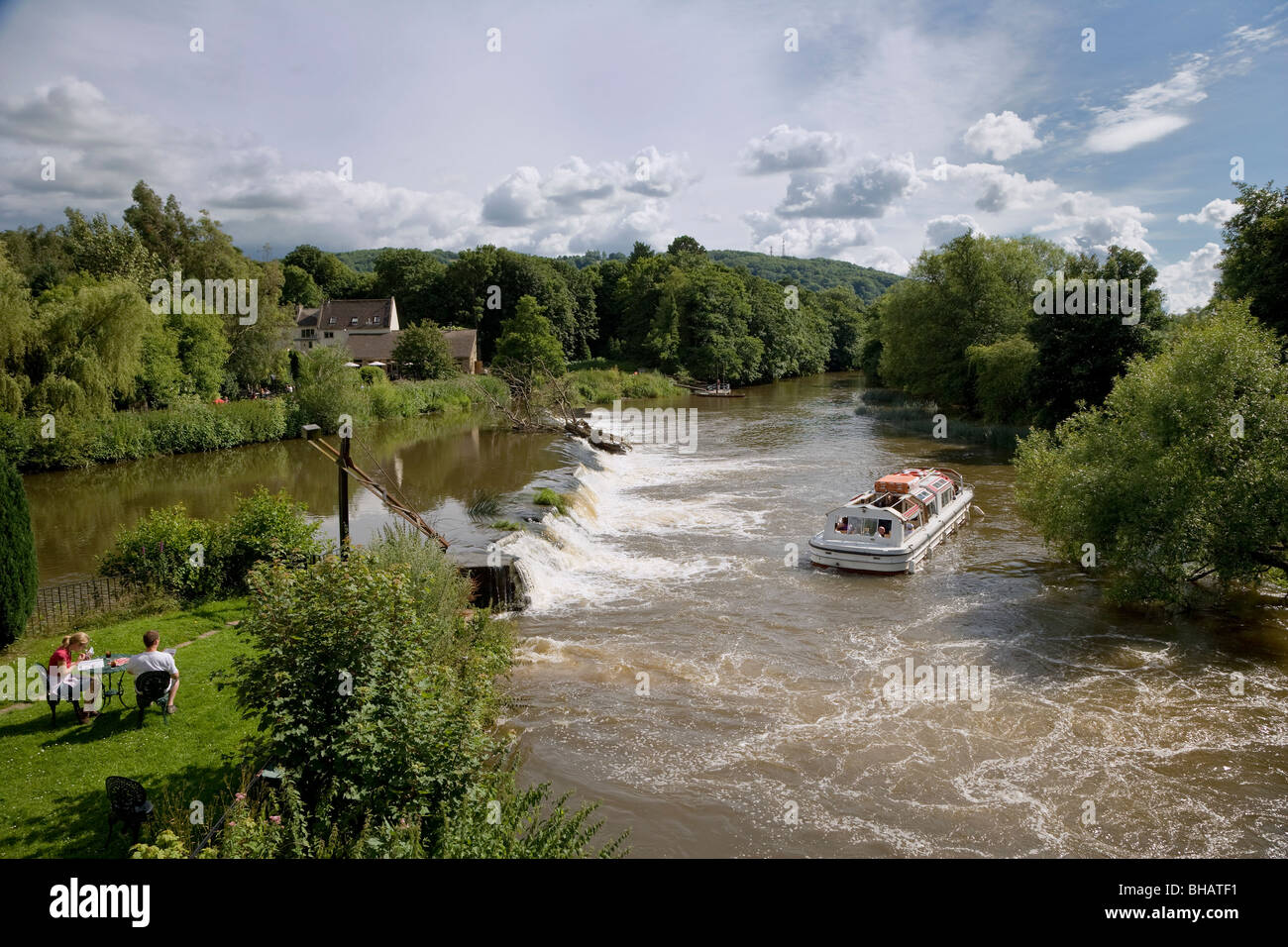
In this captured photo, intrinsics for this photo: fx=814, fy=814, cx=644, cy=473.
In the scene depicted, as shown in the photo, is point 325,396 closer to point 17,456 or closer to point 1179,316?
point 17,456

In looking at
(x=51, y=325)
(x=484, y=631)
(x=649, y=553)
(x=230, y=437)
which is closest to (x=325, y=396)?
(x=230, y=437)

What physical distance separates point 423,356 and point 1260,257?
48.8m

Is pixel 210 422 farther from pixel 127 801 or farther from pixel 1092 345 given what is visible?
pixel 1092 345

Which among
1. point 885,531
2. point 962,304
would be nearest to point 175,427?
point 885,531

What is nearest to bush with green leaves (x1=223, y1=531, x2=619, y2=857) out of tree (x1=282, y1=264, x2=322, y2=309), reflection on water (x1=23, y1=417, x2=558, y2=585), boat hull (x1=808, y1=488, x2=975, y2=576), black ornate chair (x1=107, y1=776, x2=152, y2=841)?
black ornate chair (x1=107, y1=776, x2=152, y2=841)

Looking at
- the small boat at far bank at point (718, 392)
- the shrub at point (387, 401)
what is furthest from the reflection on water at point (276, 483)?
the small boat at far bank at point (718, 392)

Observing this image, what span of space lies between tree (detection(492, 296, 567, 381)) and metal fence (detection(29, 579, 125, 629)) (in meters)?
41.1

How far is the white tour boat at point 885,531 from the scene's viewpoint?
67.2 feet

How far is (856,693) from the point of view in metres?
13.8

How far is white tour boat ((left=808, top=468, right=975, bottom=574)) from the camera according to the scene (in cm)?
2048

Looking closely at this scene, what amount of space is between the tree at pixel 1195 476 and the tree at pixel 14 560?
Answer: 19029 mm

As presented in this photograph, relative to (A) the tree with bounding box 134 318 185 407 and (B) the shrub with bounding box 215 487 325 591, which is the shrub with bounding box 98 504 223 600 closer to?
(B) the shrub with bounding box 215 487 325 591

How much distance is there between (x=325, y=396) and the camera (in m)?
43.7
